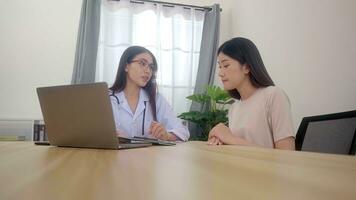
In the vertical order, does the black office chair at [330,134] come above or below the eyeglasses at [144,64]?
below

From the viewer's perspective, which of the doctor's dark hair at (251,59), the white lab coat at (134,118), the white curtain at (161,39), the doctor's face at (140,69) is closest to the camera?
the doctor's dark hair at (251,59)

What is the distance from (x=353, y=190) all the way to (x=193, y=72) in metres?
3.37

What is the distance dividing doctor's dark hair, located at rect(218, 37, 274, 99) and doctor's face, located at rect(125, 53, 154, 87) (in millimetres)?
683

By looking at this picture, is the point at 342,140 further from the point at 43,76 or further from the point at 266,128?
the point at 43,76

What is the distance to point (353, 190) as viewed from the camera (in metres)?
0.27

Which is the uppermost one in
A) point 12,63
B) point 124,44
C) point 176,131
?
point 124,44

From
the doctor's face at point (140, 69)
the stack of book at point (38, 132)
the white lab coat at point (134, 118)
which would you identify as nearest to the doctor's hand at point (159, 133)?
the white lab coat at point (134, 118)

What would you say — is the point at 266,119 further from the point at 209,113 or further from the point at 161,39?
the point at 161,39

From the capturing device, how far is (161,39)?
3539mm

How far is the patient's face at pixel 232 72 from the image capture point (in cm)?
158

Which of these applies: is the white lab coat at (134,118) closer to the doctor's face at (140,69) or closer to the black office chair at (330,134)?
the doctor's face at (140,69)

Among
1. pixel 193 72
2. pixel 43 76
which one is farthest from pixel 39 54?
pixel 193 72

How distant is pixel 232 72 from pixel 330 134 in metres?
0.49

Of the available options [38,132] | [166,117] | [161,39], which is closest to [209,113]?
[161,39]
